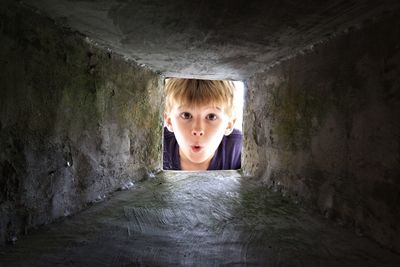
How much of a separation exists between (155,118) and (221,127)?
951 mm

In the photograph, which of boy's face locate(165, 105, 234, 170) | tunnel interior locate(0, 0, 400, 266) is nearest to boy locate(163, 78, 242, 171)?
boy's face locate(165, 105, 234, 170)

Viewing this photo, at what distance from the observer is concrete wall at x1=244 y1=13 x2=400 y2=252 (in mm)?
853

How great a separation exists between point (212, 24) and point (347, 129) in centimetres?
67

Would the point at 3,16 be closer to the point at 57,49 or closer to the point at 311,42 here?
the point at 57,49

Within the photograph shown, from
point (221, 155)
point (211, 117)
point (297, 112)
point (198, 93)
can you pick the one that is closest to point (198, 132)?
point (211, 117)

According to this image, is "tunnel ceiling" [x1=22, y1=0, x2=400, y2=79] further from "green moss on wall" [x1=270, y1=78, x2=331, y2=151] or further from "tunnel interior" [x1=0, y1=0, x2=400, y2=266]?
"green moss on wall" [x1=270, y1=78, x2=331, y2=151]

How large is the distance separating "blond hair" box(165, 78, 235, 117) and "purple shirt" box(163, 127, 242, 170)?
2.55ft

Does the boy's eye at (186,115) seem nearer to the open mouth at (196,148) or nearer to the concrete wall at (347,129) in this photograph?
the open mouth at (196,148)

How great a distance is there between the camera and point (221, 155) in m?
3.33

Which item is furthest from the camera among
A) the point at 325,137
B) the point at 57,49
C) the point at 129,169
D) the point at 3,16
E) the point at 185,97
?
the point at 185,97

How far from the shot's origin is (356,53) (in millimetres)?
986

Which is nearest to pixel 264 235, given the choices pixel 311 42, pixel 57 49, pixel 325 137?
pixel 325 137

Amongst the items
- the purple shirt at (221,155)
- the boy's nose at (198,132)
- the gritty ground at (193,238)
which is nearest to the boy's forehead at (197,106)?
the boy's nose at (198,132)

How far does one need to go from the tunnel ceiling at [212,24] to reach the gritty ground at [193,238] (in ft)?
2.60
